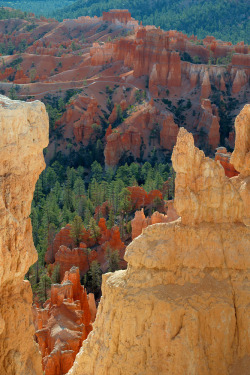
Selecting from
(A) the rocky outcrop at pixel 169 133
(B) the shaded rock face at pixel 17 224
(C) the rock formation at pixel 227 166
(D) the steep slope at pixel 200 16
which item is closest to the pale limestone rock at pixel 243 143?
(B) the shaded rock face at pixel 17 224

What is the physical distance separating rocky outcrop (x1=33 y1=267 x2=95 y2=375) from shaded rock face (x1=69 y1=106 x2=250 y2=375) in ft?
20.3

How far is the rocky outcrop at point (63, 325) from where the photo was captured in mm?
20055

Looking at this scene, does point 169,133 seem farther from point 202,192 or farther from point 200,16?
point 200,16

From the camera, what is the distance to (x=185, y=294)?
13.1 metres

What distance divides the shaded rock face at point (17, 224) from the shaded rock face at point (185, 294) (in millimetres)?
1961

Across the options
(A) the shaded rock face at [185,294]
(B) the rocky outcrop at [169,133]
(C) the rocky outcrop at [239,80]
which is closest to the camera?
(A) the shaded rock face at [185,294]

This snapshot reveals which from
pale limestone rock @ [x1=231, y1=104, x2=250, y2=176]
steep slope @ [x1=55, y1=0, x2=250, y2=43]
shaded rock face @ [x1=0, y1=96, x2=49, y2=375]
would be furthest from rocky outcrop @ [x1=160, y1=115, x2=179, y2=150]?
shaded rock face @ [x1=0, y1=96, x2=49, y2=375]

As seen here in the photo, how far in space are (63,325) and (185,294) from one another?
11310mm

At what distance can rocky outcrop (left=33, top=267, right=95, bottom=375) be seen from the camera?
2005 centimetres

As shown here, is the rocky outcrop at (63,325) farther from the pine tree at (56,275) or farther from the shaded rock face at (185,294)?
the shaded rock face at (185,294)

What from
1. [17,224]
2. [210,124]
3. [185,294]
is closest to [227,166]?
[185,294]

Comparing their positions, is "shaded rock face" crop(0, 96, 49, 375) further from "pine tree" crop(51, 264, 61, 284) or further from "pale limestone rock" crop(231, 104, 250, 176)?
"pine tree" crop(51, 264, 61, 284)

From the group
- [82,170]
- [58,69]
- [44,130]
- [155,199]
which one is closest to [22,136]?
[44,130]

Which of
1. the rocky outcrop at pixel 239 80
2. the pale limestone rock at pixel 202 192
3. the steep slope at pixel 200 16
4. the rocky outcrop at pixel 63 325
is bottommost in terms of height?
the steep slope at pixel 200 16
